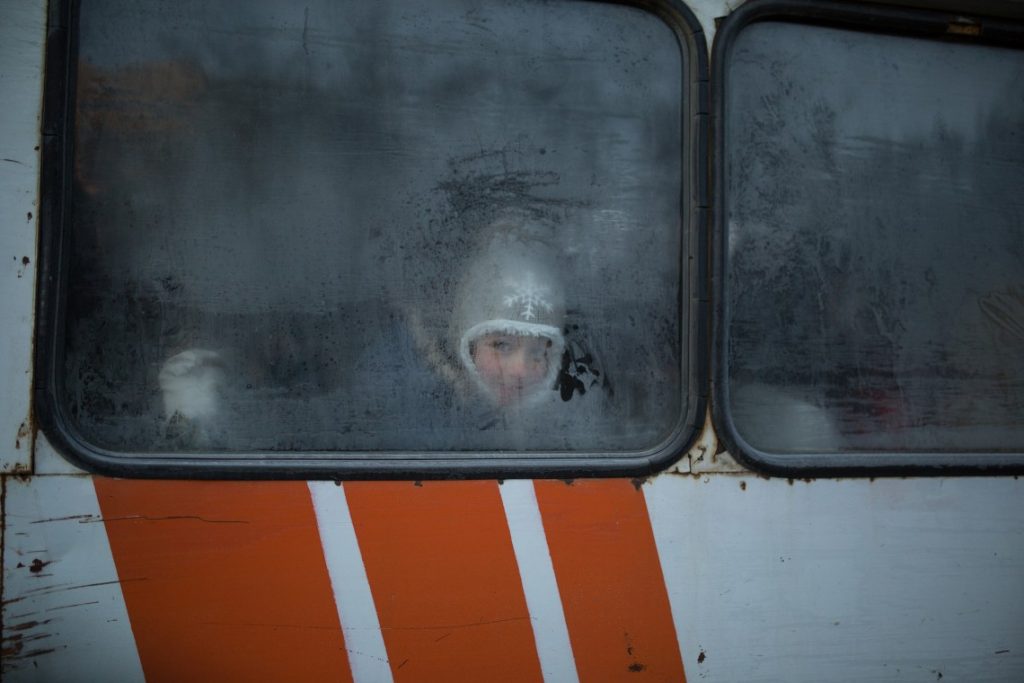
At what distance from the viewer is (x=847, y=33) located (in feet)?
5.42

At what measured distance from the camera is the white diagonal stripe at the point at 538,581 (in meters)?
1.45

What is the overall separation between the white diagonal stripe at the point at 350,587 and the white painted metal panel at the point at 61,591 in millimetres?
365

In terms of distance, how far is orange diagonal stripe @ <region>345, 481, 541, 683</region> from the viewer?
4.65 ft


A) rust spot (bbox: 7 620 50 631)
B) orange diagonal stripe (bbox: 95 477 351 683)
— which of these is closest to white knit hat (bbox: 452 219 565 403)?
orange diagonal stripe (bbox: 95 477 351 683)

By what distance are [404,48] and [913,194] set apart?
1.14m

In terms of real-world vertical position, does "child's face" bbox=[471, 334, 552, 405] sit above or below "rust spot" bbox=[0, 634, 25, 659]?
above

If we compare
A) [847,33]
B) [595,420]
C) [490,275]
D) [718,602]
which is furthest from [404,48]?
[718,602]

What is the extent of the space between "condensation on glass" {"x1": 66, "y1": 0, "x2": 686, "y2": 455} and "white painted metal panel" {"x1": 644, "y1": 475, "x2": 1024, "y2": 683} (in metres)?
0.23

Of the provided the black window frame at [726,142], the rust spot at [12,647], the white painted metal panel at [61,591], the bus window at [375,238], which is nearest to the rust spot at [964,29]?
the black window frame at [726,142]

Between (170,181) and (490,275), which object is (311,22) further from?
(490,275)

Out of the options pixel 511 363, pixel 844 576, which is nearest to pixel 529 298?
pixel 511 363

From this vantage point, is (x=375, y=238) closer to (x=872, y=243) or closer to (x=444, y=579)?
(x=444, y=579)

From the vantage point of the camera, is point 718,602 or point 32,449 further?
point 718,602

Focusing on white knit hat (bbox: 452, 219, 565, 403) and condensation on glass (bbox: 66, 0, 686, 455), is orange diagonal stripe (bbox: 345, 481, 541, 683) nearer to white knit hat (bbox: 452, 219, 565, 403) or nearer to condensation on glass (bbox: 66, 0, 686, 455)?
condensation on glass (bbox: 66, 0, 686, 455)
